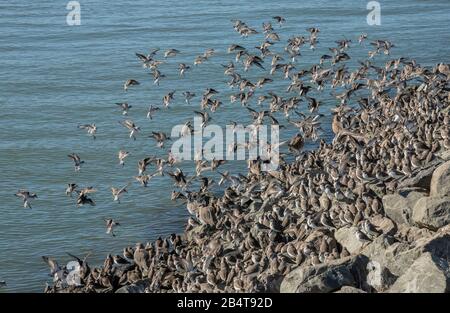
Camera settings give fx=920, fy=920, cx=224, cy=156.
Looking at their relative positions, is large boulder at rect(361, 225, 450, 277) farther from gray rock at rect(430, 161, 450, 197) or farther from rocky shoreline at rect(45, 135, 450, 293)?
gray rock at rect(430, 161, 450, 197)

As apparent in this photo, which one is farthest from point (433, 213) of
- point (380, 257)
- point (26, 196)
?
point (26, 196)

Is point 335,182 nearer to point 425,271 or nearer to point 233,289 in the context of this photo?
point 233,289

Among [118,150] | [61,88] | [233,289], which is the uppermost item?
[61,88]

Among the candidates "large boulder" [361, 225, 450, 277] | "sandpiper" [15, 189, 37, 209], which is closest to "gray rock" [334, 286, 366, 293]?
"large boulder" [361, 225, 450, 277]

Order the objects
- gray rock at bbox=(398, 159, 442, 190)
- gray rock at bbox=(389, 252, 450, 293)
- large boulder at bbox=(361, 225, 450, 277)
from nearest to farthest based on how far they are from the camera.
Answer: gray rock at bbox=(389, 252, 450, 293)
large boulder at bbox=(361, 225, 450, 277)
gray rock at bbox=(398, 159, 442, 190)
